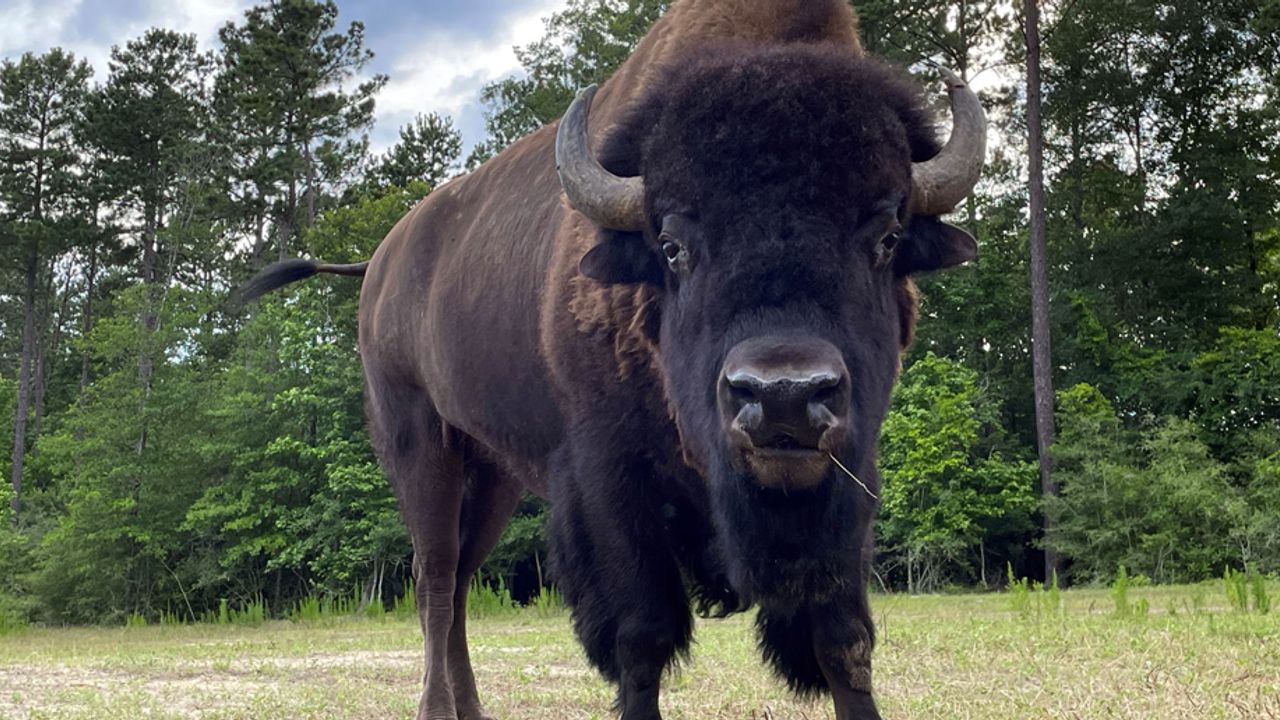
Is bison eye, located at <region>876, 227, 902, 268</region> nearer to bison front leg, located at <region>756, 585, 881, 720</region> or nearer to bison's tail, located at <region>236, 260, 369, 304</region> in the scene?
bison front leg, located at <region>756, 585, 881, 720</region>

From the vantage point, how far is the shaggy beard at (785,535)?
3047 millimetres

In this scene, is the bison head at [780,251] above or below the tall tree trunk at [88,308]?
below

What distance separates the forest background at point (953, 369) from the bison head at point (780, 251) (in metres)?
20.4

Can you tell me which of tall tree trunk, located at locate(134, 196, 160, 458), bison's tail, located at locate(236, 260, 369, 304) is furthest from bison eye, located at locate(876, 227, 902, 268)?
tall tree trunk, located at locate(134, 196, 160, 458)

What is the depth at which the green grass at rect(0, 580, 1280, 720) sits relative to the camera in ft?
14.8

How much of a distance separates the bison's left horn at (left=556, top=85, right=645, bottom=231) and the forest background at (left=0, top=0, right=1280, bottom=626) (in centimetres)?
2082

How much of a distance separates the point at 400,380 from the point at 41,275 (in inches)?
1907

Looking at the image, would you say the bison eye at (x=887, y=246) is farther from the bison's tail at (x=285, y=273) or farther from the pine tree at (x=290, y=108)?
the pine tree at (x=290, y=108)

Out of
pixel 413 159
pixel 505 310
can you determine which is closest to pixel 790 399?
pixel 505 310

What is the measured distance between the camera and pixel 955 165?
3.48 m

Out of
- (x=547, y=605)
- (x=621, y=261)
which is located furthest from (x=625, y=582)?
(x=547, y=605)

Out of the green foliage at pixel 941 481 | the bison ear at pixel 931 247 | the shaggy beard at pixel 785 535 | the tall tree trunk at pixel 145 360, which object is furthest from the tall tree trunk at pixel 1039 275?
the shaggy beard at pixel 785 535

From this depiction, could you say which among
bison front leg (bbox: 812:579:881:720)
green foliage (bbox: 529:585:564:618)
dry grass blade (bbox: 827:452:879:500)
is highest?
dry grass blade (bbox: 827:452:879:500)

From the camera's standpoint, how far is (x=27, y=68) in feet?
134
